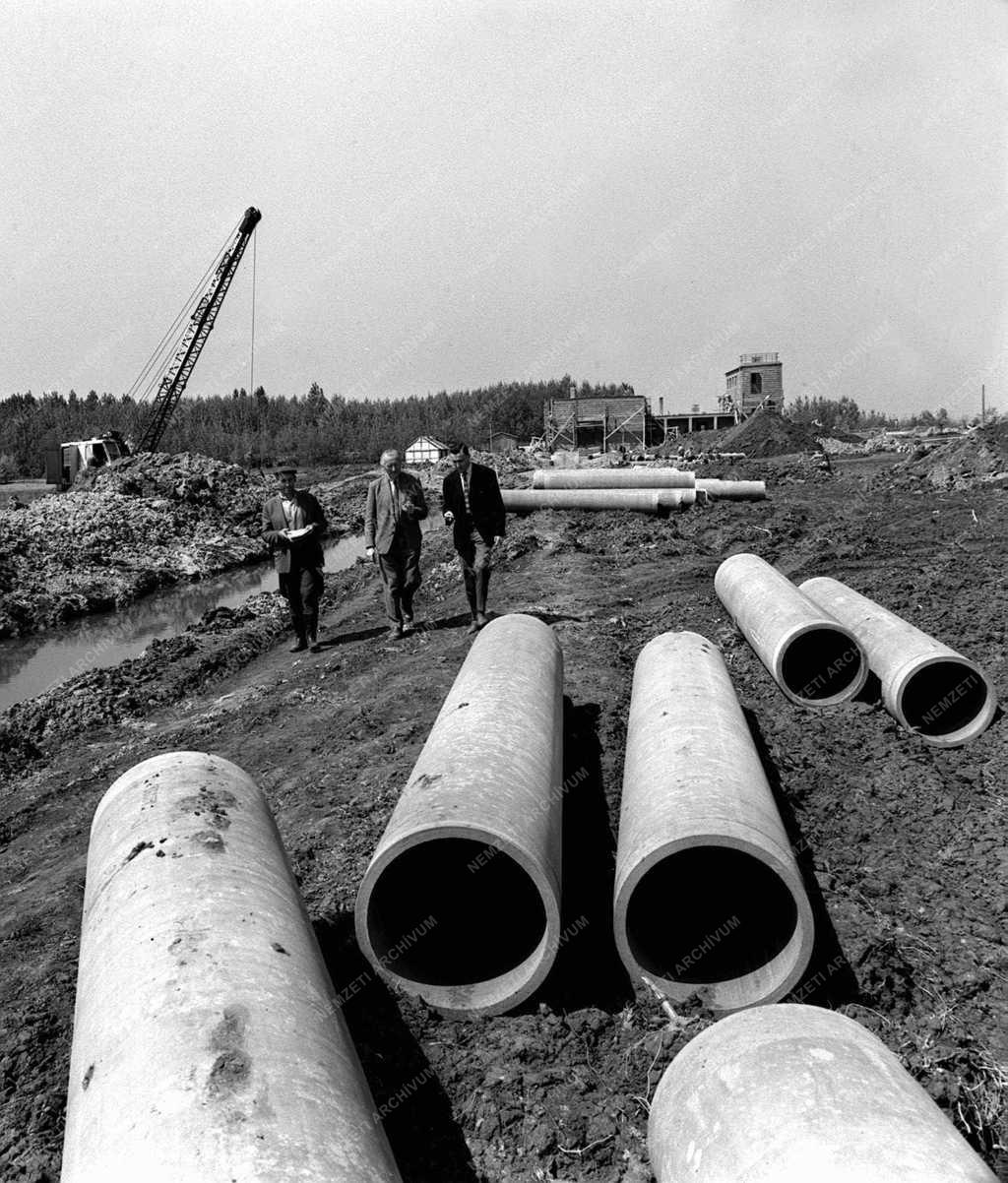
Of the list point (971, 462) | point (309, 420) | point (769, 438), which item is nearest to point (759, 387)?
point (769, 438)

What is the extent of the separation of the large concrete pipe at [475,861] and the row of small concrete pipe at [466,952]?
1 centimetres

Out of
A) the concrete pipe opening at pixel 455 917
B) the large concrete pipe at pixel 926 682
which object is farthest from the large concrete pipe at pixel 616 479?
the concrete pipe opening at pixel 455 917

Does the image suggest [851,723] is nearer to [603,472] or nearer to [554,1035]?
[554,1035]

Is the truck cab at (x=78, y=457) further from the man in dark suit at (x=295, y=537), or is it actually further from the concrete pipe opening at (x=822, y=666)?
the concrete pipe opening at (x=822, y=666)

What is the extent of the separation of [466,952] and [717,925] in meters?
1.03

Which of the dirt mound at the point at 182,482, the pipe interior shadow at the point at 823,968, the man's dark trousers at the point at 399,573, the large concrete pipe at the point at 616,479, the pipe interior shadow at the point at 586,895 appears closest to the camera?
the pipe interior shadow at the point at 823,968

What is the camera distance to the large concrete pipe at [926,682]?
217 inches

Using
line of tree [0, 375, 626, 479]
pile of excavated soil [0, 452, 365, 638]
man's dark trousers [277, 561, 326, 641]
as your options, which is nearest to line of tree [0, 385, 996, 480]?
line of tree [0, 375, 626, 479]

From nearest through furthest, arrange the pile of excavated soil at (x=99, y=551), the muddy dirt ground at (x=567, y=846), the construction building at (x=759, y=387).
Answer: the muddy dirt ground at (x=567, y=846)
the pile of excavated soil at (x=99, y=551)
the construction building at (x=759, y=387)

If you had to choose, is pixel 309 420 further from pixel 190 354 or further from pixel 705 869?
pixel 705 869

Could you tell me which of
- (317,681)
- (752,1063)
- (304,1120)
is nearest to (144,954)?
(304,1120)

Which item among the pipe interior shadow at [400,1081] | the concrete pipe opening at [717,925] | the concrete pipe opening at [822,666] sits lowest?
the pipe interior shadow at [400,1081]

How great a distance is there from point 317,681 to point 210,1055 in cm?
585

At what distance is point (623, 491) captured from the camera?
1703 centimetres
